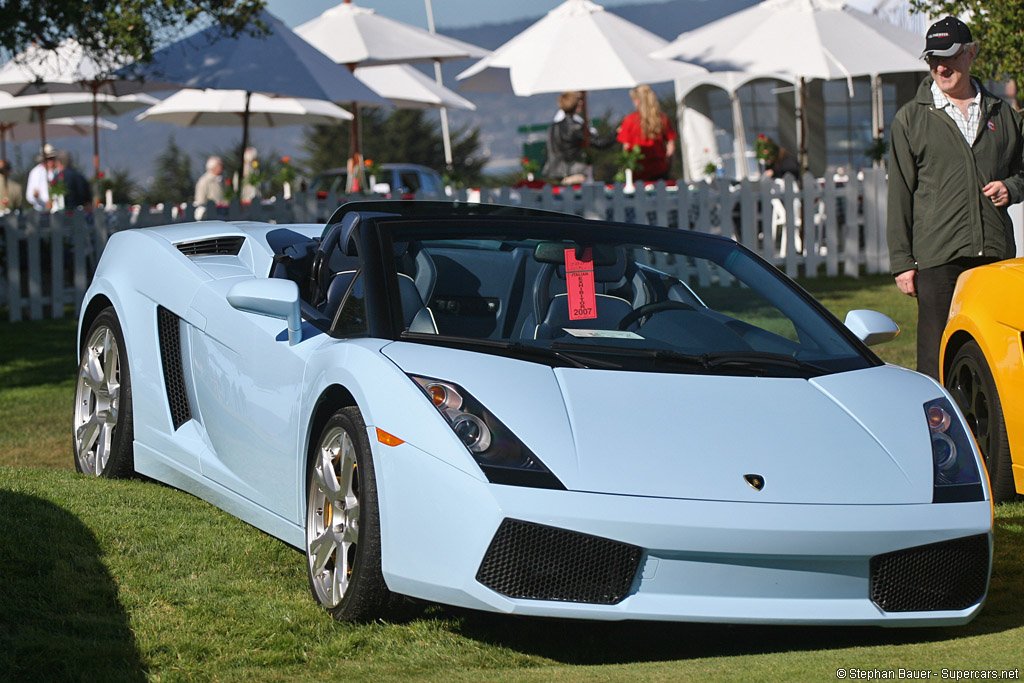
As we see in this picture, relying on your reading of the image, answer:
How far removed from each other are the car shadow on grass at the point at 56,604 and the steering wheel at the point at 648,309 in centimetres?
177

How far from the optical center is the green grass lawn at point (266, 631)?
360 cm

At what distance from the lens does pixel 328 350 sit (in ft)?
14.1

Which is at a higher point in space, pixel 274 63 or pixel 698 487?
pixel 274 63

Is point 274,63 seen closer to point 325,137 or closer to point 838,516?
point 838,516

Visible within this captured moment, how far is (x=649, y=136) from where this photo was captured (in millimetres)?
17031

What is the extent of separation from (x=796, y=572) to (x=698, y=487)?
332 millimetres

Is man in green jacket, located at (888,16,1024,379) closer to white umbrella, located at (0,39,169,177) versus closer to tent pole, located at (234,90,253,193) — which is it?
white umbrella, located at (0,39,169,177)

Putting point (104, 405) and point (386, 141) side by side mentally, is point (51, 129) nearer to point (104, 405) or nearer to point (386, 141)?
point (104, 405)

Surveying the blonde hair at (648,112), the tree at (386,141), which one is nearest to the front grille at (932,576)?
the blonde hair at (648,112)

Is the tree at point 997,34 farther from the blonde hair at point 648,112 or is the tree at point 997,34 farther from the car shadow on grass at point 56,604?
the blonde hair at point 648,112

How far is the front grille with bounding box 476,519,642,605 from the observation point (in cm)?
352

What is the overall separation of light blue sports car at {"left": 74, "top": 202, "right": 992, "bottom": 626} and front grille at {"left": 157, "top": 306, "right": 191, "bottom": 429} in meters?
0.05

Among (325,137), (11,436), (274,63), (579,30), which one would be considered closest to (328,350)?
(11,436)

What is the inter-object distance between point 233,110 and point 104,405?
17.6m
